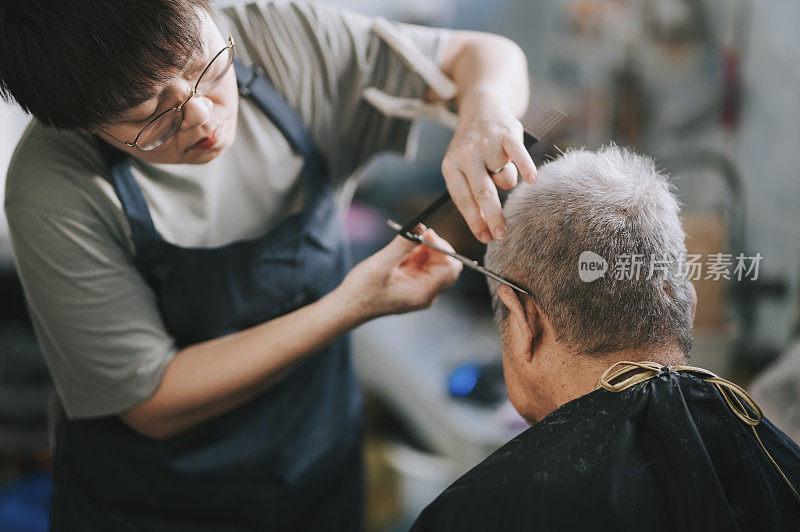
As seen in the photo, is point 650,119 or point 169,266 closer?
point 169,266

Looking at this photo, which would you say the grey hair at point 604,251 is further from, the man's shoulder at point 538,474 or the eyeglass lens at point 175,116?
the eyeglass lens at point 175,116

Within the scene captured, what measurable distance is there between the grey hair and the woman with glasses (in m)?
0.09

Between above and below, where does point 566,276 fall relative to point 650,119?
above

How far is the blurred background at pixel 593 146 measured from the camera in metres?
1.99

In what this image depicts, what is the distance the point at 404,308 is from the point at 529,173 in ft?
1.08

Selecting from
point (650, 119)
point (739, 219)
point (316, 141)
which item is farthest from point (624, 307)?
point (650, 119)

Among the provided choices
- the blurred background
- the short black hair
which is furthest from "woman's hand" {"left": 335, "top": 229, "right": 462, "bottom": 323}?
the short black hair

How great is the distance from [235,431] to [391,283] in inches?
20.4

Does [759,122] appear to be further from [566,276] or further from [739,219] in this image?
[566,276]

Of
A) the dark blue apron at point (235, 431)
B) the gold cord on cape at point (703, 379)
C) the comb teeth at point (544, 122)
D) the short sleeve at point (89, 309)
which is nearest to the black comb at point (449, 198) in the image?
the comb teeth at point (544, 122)

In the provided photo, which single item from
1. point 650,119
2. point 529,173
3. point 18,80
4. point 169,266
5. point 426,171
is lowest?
point 426,171

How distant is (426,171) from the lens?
3412 mm

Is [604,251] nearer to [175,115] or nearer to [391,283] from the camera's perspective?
A: [391,283]

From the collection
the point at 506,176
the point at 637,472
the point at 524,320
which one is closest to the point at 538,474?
the point at 637,472
